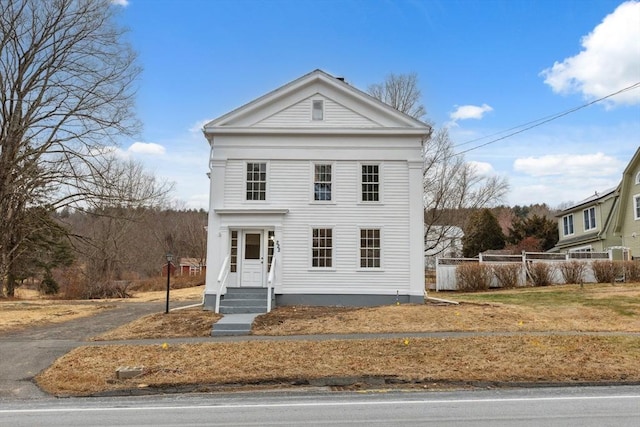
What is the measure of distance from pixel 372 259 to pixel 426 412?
1055 cm

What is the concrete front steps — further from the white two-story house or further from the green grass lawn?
the green grass lawn

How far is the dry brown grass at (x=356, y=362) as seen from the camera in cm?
804

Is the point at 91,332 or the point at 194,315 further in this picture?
the point at 194,315

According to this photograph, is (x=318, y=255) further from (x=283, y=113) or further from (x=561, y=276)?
(x=561, y=276)

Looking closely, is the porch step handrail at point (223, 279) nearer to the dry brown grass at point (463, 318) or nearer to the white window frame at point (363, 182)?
the dry brown grass at point (463, 318)

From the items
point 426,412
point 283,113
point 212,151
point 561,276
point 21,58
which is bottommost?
point 426,412

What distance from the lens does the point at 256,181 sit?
55.1 ft

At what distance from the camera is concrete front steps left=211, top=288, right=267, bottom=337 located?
12.3 m

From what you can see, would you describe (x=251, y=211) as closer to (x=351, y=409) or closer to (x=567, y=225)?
(x=351, y=409)

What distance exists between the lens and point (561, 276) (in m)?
24.2

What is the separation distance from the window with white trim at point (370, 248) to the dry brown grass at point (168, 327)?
17.4 feet

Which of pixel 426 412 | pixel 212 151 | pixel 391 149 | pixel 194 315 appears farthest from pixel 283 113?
pixel 426 412

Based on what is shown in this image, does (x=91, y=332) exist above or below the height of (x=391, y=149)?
below

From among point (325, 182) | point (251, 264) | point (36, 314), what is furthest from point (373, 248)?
point (36, 314)
